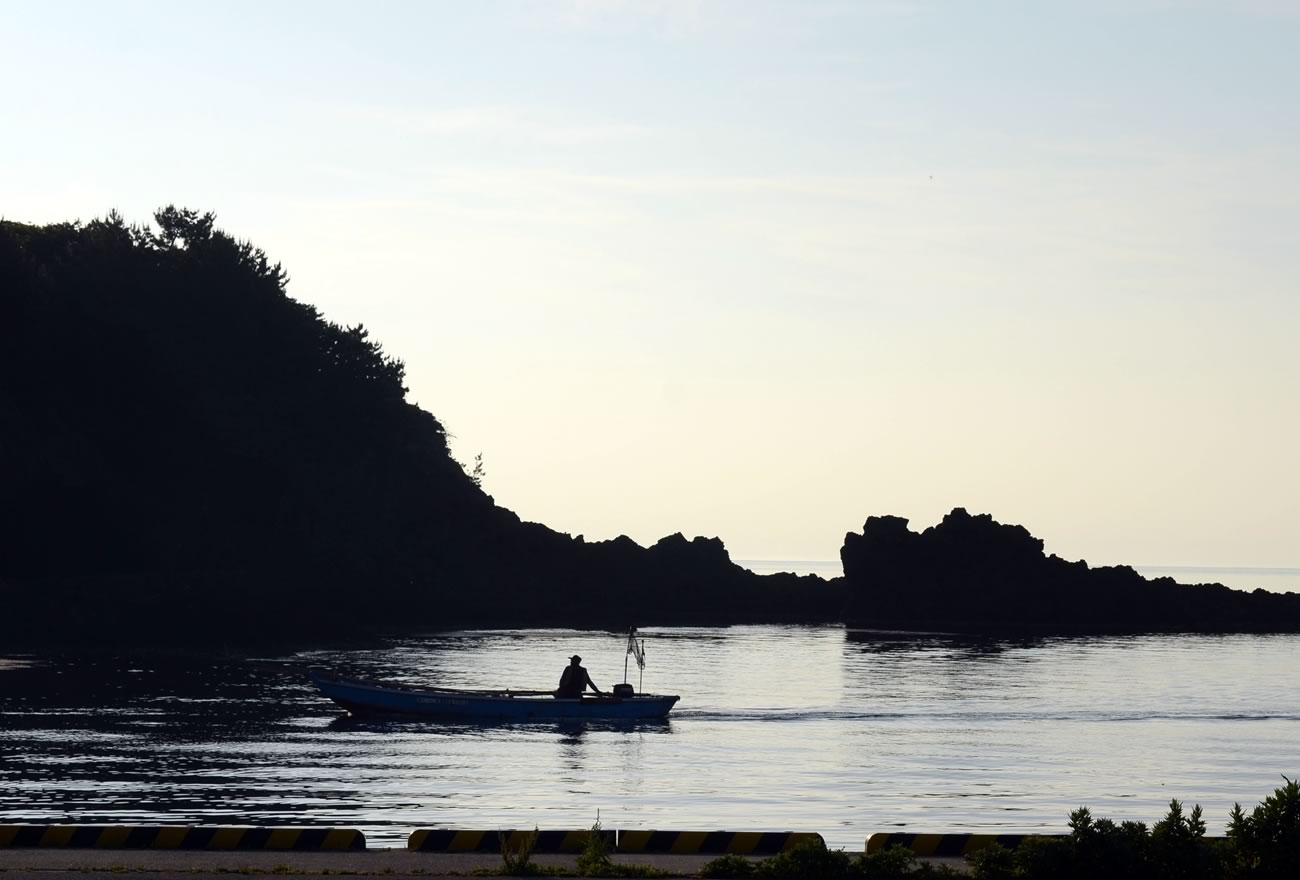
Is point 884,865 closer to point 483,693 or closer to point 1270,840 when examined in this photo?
point 1270,840

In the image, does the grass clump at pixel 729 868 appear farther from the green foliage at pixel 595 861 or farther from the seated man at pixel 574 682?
the seated man at pixel 574 682

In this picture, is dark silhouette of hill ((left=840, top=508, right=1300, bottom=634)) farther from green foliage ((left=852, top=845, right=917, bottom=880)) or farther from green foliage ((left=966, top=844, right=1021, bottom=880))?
green foliage ((left=966, top=844, right=1021, bottom=880))

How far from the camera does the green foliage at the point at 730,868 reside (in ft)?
72.1

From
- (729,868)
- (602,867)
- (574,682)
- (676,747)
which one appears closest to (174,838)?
(602,867)

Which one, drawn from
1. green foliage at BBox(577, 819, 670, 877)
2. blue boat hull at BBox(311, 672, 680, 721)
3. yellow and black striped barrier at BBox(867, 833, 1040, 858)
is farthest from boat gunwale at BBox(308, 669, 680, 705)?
green foliage at BBox(577, 819, 670, 877)

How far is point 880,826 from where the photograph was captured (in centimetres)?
3694

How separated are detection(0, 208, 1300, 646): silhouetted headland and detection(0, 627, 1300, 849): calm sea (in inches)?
704

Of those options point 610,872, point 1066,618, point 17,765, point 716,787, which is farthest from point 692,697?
point 1066,618

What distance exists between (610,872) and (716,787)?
Answer: 23.3 meters

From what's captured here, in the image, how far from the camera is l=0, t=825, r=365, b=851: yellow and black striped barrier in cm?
2355

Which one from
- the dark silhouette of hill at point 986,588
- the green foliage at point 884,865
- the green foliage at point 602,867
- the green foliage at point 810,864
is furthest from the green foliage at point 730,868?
the dark silhouette of hill at point 986,588

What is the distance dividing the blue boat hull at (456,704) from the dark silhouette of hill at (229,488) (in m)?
41.0

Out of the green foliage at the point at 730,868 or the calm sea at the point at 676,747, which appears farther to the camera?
the calm sea at the point at 676,747

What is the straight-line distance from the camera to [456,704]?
6072 centimetres
